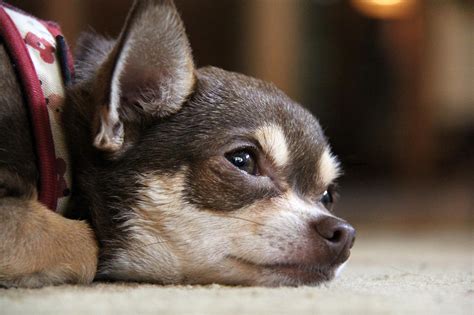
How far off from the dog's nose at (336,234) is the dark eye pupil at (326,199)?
0.35m

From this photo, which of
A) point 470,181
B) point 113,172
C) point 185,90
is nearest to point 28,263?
point 113,172

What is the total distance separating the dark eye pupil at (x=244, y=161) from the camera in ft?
6.18

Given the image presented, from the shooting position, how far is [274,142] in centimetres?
194

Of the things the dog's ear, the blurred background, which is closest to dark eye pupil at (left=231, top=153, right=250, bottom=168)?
the dog's ear

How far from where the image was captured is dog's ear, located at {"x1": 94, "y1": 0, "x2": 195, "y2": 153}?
1801mm

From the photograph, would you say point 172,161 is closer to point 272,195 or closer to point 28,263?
point 272,195

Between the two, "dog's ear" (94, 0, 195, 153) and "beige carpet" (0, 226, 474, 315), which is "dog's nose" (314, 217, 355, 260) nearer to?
"beige carpet" (0, 226, 474, 315)

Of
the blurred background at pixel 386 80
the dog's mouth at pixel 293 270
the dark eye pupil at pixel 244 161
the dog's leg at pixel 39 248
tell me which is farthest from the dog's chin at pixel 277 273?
the blurred background at pixel 386 80

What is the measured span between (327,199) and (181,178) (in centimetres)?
60

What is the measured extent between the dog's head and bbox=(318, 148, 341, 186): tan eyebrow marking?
131mm

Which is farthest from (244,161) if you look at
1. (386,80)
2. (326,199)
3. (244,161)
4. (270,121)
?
(386,80)

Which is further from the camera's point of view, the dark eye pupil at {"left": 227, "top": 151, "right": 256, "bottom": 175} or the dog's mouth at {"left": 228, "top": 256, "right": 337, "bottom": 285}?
the dark eye pupil at {"left": 227, "top": 151, "right": 256, "bottom": 175}

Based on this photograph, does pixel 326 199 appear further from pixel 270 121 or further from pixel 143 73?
pixel 143 73

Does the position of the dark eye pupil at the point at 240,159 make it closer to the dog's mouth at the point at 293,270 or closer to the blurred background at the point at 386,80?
the dog's mouth at the point at 293,270
